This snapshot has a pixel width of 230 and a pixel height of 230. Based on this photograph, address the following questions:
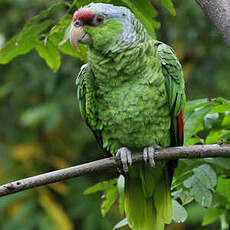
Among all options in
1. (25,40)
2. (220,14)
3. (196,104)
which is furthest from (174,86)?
(25,40)

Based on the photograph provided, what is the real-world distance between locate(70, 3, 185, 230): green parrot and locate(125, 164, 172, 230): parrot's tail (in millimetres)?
25

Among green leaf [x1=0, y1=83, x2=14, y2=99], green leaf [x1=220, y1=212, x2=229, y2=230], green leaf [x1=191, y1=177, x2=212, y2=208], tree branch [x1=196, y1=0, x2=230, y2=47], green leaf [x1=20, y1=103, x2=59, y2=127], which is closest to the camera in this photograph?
tree branch [x1=196, y1=0, x2=230, y2=47]

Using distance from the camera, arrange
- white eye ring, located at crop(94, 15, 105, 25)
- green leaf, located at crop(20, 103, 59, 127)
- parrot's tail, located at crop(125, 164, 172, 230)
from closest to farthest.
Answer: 1. white eye ring, located at crop(94, 15, 105, 25)
2. parrot's tail, located at crop(125, 164, 172, 230)
3. green leaf, located at crop(20, 103, 59, 127)

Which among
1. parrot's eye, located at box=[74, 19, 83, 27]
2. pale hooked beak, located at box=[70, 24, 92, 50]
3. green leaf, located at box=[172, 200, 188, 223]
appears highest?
parrot's eye, located at box=[74, 19, 83, 27]

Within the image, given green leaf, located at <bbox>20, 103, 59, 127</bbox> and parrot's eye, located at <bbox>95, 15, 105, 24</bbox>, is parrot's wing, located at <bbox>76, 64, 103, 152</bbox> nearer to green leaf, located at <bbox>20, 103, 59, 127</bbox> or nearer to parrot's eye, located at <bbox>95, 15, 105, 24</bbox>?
parrot's eye, located at <bbox>95, 15, 105, 24</bbox>

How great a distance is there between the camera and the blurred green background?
15.3ft

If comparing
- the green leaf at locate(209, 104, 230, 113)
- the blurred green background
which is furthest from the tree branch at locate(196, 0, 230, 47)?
the blurred green background

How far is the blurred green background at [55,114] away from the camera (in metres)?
4.67

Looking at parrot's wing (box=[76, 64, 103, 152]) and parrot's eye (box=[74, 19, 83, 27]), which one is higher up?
parrot's eye (box=[74, 19, 83, 27])

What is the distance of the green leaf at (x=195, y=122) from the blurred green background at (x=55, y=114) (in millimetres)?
2379

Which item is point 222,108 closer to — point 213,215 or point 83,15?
point 213,215

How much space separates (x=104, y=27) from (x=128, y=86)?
339 millimetres

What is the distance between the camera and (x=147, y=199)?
260 cm

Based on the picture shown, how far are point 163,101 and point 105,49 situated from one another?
1.39ft
